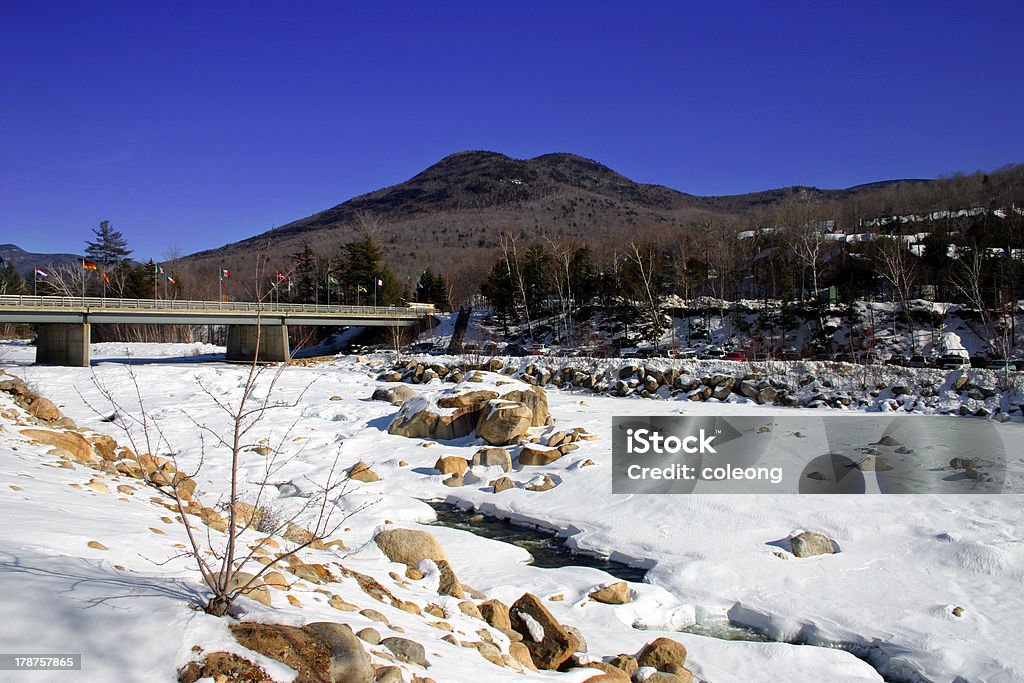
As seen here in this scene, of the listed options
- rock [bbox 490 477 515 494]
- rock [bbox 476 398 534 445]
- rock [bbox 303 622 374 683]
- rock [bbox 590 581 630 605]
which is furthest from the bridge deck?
rock [bbox 303 622 374 683]

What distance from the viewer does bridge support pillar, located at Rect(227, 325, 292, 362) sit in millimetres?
43938

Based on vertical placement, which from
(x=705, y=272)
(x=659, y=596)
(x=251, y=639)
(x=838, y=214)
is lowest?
(x=659, y=596)

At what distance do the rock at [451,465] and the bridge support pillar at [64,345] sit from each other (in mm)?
28916

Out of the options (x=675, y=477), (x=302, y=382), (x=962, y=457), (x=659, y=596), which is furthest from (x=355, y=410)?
(x=962, y=457)

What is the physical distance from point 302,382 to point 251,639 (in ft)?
88.2

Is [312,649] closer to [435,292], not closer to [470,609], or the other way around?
[470,609]

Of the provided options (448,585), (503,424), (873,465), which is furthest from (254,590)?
(873,465)

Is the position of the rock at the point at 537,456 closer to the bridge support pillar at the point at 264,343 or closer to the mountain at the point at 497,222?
the bridge support pillar at the point at 264,343

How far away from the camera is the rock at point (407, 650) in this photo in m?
5.01

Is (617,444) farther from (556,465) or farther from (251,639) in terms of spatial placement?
(251,639)

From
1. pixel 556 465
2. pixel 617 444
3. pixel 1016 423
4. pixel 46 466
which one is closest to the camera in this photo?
pixel 46 466

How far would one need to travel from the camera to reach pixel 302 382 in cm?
2995

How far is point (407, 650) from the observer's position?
16.6ft

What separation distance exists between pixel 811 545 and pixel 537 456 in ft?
23.2
